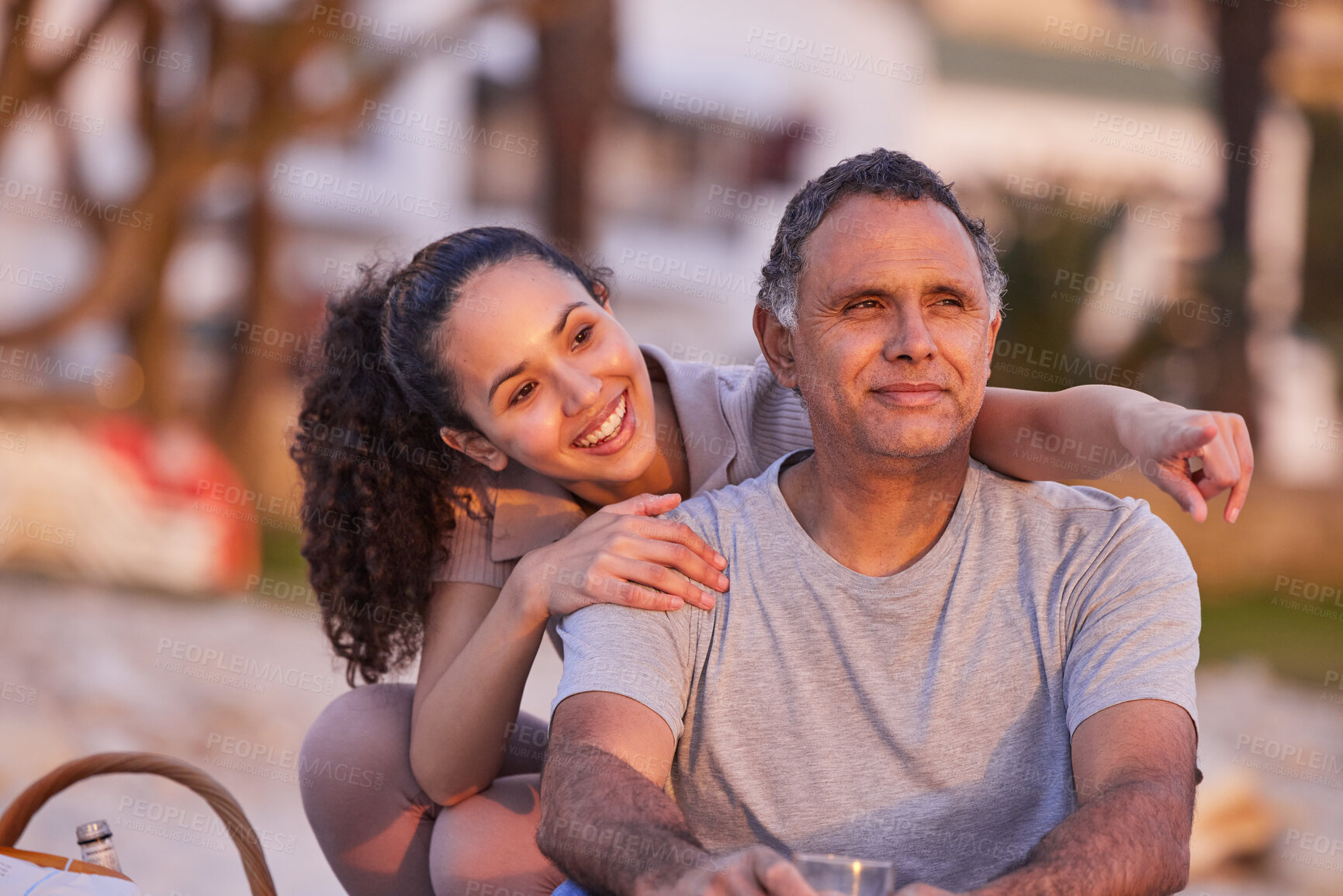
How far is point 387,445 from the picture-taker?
121 inches

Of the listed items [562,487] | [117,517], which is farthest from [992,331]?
[117,517]

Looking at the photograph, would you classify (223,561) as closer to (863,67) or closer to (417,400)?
(417,400)

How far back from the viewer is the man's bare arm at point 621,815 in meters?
1.89

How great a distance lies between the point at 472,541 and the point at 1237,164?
29.8 feet

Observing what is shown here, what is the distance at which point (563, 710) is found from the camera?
7.44 ft

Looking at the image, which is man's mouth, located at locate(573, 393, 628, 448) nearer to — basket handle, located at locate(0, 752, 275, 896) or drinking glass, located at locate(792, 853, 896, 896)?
basket handle, located at locate(0, 752, 275, 896)

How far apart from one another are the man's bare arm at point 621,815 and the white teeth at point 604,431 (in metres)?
0.70

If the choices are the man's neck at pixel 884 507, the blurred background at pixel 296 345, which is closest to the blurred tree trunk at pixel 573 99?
the blurred background at pixel 296 345

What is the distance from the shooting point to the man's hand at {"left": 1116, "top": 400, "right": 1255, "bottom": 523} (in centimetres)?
207

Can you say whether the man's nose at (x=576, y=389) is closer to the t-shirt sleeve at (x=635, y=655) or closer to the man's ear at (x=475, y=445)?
the man's ear at (x=475, y=445)

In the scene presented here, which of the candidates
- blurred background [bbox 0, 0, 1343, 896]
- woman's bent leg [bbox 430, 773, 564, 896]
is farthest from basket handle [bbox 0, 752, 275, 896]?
blurred background [bbox 0, 0, 1343, 896]

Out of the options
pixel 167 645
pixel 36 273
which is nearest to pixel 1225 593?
pixel 167 645

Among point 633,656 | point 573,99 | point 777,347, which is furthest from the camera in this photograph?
point 573,99

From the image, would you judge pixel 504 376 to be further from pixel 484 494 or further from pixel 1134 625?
pixel 1134 625
